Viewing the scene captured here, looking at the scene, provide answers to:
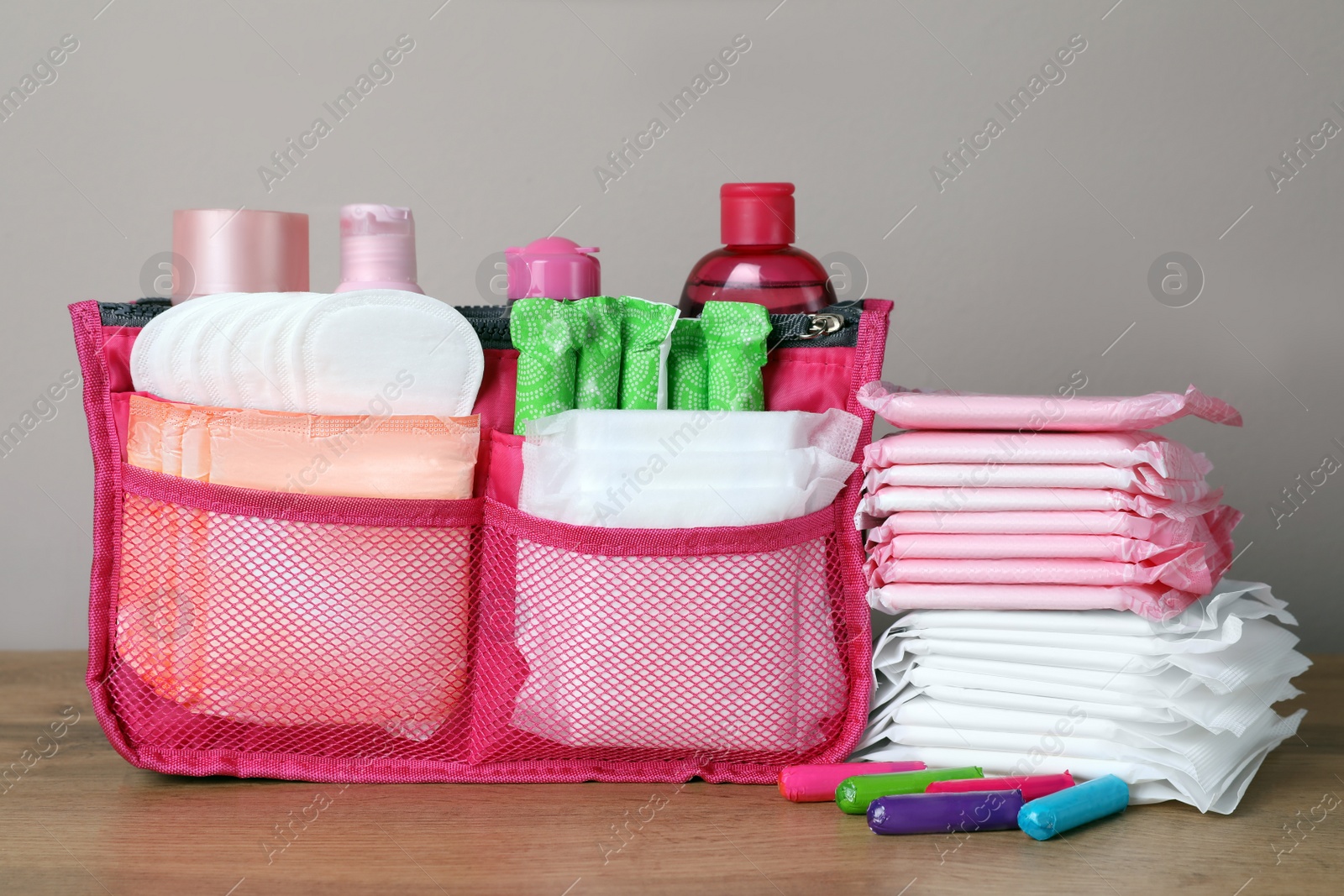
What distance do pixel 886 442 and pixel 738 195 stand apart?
22 cm

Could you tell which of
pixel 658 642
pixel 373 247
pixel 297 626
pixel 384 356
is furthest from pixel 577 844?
pixel 373 247

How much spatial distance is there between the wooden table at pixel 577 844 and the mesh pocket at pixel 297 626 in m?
0.04

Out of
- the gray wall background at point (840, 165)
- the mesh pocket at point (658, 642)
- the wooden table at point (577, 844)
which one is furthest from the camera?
the gray wall background at point (840, 165)

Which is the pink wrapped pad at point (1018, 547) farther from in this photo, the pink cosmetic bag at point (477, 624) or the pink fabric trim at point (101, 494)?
the pink fabric trim at point (101, 494)

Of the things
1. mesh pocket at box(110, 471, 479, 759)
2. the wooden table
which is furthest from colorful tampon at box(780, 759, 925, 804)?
mesh pocket at box(110, 471, 479, 759)

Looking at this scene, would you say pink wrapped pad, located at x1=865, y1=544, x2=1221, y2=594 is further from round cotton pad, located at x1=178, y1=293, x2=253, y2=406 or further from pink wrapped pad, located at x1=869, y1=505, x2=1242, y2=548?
round cotton pad, located at x1=178, y1=293, x2=253, y2=406

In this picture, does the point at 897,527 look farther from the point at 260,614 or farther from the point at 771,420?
the point at 260,614

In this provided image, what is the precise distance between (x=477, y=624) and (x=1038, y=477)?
403 mm

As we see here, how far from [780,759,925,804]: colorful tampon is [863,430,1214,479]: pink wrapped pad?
208mm

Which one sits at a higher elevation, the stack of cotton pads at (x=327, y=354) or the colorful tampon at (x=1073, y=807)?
the stack of cotton pads at (x=327, y=354)

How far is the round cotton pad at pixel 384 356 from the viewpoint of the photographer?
784 mm

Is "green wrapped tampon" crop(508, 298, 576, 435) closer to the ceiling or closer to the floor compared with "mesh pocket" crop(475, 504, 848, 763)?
closer to the ceiling

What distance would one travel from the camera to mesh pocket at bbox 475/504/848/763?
77 cm

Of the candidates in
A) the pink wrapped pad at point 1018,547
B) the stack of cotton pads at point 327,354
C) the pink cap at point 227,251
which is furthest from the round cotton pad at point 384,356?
the pink wrapped pad at point 1018,547
